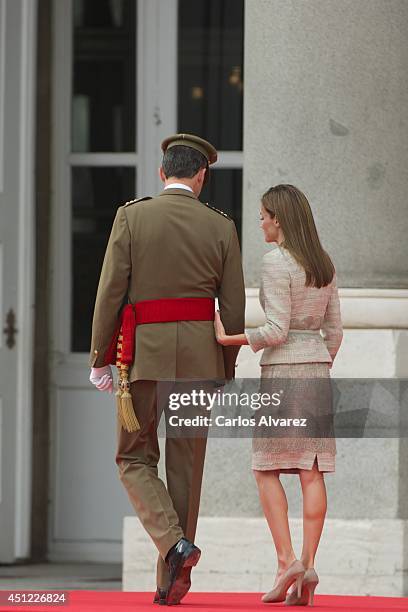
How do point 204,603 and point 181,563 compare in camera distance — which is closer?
point 181,563

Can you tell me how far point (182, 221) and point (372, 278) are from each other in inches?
67.9

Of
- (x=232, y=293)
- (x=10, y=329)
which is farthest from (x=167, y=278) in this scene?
(x=10, y=329)

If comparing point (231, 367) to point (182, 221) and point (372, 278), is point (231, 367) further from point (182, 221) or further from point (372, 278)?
point (372, 278)

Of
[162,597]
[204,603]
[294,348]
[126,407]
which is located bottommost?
[204,603]

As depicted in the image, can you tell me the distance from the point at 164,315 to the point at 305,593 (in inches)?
47.2

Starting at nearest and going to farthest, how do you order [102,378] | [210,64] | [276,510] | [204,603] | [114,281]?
[114,281]
[102,378]
[276,510]
[204,603]
[210,64]

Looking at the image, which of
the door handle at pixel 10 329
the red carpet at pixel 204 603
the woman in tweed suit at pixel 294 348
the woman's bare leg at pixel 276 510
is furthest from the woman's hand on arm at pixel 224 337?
the door handle at pixel 10 329

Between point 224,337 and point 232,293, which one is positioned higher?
point 232,293

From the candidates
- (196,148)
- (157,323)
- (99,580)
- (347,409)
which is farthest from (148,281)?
(99,580)

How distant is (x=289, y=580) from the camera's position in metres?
6.02

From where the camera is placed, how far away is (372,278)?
742 cm

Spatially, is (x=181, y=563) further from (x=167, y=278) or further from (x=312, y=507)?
(x=167, y=278)

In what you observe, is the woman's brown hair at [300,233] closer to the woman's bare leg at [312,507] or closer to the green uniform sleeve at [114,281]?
the green uniform sleeve at [114,281]

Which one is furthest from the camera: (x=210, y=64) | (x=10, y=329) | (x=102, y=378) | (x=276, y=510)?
(x=210, y=64)
